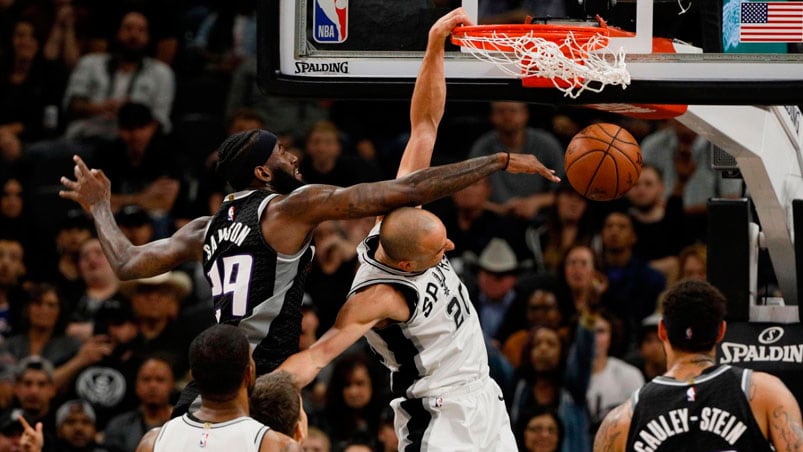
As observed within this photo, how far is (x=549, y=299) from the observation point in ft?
32.1

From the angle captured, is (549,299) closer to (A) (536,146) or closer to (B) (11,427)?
A: (A) (536,146)

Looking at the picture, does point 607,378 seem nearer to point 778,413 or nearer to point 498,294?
point 498,294

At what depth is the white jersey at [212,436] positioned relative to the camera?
16.1 feet

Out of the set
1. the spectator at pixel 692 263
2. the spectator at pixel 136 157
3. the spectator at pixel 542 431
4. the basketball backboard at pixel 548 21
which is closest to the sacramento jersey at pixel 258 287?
the basketball backboard at pixel 548 21

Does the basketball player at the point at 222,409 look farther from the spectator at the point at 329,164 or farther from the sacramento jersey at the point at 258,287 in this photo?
the spectator at the point at 329,164

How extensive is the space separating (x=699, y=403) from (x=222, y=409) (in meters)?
1.81

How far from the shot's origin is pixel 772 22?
19.7 feet

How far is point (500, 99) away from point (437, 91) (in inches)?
11.1

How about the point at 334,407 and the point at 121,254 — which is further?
the point at 334,407

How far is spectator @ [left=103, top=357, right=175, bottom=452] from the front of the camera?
30.2 ft

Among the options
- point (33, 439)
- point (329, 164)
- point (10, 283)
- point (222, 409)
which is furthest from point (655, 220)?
point (222, 409)

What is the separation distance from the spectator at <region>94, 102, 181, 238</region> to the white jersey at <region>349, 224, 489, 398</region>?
5586 mm

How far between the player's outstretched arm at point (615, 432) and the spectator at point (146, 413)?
4.41 m

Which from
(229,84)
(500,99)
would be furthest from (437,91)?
(229,84)
